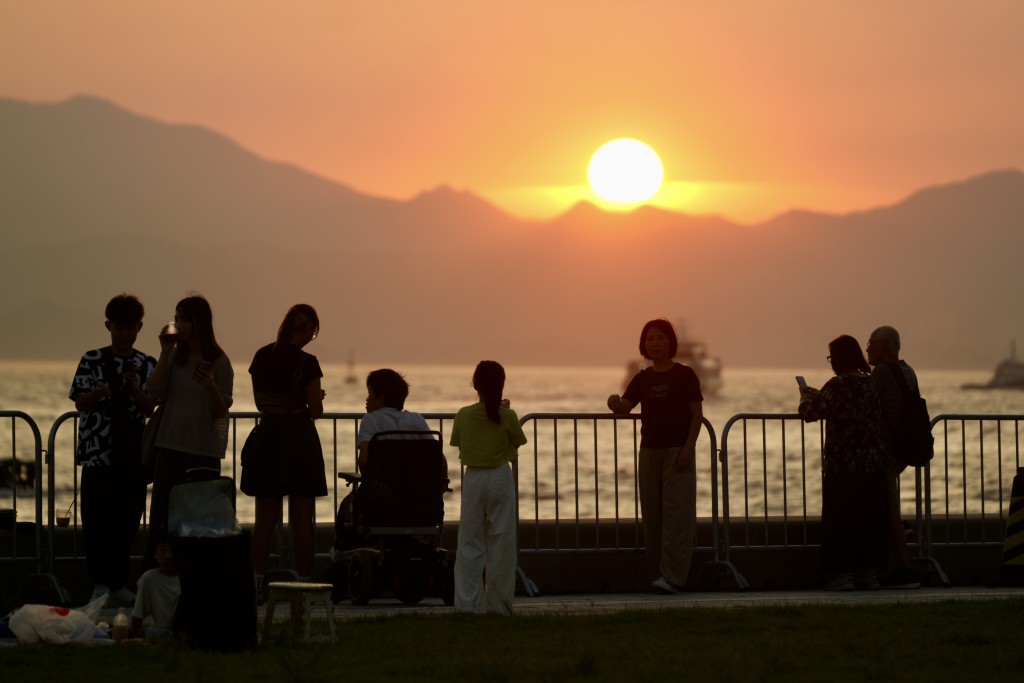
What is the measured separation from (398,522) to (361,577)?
1.36ft

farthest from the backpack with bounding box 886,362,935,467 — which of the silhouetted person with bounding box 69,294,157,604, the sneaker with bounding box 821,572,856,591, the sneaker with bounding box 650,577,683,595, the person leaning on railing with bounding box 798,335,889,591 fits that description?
the silhouetted person with bounding box 69,294,157,604

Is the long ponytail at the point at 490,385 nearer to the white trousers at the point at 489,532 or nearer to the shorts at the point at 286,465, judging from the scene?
the white trousers at the point at 489,532

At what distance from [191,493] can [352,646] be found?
1.09 m

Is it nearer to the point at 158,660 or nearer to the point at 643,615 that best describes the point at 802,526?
the point at 643,615

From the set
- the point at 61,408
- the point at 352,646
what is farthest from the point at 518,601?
the point at 61,408

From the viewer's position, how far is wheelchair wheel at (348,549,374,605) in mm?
10867

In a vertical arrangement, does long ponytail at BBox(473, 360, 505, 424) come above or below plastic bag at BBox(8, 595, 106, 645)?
above

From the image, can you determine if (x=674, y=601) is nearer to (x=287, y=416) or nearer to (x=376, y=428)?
(x=376, y=428)

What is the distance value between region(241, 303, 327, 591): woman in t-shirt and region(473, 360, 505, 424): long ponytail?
1.09 metres

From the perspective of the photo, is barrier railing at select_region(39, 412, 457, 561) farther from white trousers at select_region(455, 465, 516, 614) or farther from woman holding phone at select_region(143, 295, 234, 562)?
white trousers at select_region(455, 465, 516, 614)

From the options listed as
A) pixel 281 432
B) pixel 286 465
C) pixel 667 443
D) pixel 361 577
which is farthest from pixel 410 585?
pixel 667 443

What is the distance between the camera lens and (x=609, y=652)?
27.0 ft

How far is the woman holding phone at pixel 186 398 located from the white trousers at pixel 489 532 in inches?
60.7

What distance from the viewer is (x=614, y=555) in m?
12.7
